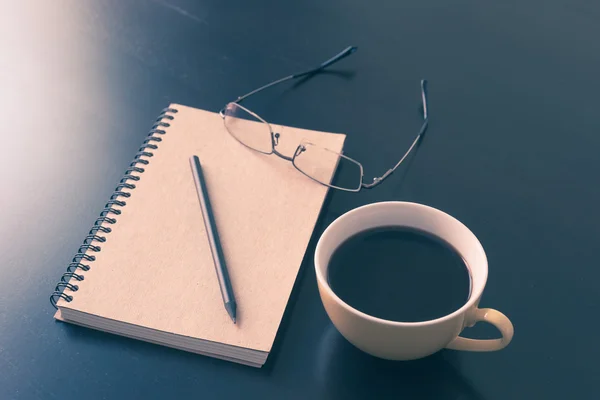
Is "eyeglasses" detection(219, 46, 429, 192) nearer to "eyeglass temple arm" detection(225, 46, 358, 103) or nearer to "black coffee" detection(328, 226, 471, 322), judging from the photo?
"eyeglass temple arm" detection(225, 46, 358, 103)

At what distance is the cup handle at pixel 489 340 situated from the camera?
59 centimetres

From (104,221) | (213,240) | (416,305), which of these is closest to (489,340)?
(416,305)

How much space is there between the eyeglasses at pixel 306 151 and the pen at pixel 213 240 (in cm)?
8

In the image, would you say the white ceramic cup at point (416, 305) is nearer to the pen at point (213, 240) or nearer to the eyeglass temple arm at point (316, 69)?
the pen at point (213, 240)

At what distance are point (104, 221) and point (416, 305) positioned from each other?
1.25 ft

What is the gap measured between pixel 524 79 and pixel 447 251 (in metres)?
0.44

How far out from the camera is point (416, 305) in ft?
2.02

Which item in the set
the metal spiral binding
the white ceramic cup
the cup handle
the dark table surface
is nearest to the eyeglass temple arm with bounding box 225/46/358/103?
the dark table surface

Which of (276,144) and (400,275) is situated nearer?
(400,275)

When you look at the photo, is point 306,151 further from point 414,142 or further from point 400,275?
point 400,275

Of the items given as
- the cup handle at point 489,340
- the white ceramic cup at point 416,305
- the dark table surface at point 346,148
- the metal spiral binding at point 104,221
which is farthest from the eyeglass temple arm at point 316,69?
the cup handle at point 489,340

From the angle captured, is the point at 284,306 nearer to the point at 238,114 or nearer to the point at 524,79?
the point at 238,114

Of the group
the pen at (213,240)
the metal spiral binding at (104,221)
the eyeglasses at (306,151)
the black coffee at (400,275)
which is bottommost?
the metal spiral binding at (104,221)

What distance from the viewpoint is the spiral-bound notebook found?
669 millimetres
